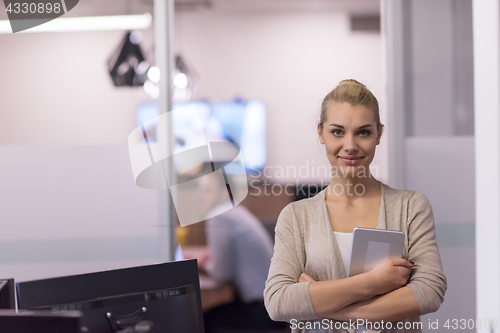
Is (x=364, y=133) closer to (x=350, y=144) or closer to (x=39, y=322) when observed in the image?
(x=350, y=144)

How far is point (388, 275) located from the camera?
46.4 inches

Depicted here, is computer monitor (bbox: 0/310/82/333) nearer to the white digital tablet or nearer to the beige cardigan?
the beige cardigan

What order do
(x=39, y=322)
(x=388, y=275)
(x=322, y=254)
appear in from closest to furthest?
1. (x=39, y=322)
2. (x=388, y=275)
3. (x=322, y=254)

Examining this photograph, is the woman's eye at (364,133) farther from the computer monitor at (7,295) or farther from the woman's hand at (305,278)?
the computer monitor at (7,295)

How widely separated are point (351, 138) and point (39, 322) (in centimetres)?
101

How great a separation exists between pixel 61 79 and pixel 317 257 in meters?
1.63

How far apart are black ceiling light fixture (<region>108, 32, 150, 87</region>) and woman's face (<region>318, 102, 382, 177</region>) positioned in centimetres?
219

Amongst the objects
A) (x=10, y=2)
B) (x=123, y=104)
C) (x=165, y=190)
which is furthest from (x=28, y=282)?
(x=123, y=104)

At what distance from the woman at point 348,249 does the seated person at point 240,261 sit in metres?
0.97

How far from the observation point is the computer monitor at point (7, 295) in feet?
3.13

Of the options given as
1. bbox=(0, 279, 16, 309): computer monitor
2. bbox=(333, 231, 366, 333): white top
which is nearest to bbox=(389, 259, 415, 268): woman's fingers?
bbox=(333, 231, 366, 333): white top

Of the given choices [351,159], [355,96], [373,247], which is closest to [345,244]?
[373,247]

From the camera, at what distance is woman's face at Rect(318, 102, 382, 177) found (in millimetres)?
1360

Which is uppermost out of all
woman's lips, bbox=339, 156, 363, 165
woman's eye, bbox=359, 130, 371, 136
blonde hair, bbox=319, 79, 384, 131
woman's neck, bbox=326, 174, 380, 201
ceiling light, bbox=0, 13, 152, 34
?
ceiling light, bbox=0, 13, 152, 34
